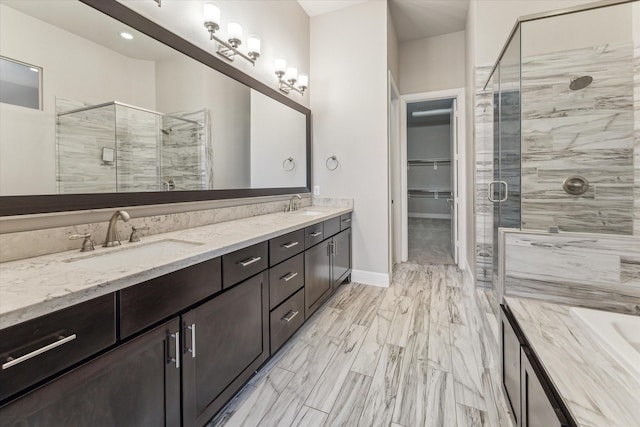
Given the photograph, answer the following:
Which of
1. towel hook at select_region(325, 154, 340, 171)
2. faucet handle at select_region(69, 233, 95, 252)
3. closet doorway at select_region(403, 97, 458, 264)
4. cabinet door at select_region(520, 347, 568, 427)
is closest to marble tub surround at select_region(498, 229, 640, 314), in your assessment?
cabinet door at select_region(520, 347, 568, 427)

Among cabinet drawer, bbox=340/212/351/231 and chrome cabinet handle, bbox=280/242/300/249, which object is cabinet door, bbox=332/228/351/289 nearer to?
cabinet drawer, bbox=340/212/351/231

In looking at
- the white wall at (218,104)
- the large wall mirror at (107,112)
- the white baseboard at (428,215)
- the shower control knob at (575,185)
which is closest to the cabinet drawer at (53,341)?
the large wall mirror at (107,112)

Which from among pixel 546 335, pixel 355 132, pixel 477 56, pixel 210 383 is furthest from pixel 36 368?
pixel 477 56

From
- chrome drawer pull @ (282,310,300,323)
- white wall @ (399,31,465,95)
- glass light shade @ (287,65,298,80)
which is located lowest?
chrome drawer pull @ (282,310,300,323)

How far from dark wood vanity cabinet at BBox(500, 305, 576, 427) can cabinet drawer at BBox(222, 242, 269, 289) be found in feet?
4.05

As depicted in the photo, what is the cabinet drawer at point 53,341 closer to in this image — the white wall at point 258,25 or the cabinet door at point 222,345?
the cabinet door at point 222,345

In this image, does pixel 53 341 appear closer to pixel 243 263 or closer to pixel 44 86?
pixel 243 263

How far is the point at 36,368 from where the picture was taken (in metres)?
0.69

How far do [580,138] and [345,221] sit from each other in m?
2.07

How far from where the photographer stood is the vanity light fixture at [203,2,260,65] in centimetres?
177

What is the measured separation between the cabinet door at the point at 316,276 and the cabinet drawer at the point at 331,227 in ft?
0.25

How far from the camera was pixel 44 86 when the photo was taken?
111cm

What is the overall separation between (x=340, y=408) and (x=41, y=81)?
6.40 feet

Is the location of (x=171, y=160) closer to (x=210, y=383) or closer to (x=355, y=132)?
(x=210, y=383)
